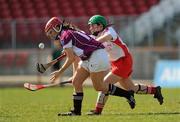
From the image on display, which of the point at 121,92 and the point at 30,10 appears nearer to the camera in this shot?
the point at 121,92

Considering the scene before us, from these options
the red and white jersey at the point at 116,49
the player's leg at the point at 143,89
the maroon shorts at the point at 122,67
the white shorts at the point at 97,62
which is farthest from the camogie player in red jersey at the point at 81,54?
the player's leg at the point at 143,89

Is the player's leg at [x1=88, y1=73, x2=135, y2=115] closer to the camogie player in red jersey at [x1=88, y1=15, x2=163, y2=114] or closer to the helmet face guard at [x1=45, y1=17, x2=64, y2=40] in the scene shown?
the camogie player in red jersey at [x1=88, y1=15, x2=163, y2=114]

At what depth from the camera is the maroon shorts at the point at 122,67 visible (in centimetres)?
1243

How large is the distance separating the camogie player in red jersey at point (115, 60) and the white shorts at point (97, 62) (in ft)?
1.43

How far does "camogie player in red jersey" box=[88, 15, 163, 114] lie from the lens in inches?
465

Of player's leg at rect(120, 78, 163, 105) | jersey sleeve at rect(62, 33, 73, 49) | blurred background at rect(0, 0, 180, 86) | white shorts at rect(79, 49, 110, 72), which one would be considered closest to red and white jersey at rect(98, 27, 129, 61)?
player's leg at rect(120, 78, 163, 105)

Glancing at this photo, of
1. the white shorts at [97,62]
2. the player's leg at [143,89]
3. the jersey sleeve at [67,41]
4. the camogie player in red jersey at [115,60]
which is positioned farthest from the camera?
the player's leg at [143,89]

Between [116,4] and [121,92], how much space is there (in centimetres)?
1999

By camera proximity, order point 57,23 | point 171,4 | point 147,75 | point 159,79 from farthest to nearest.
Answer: point 171,4, point 147,75, point 159,79, point 57,23

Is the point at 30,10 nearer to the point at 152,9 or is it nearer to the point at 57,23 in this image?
the point at 152,9

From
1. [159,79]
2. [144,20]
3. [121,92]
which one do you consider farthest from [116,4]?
[121,92]

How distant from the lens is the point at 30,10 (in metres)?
32.3

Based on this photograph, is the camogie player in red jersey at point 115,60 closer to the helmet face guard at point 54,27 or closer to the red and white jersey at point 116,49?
the red and white jersey at point 116,49

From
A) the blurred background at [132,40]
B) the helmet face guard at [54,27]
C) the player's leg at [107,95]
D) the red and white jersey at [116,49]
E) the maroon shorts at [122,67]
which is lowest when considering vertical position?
the player's leg at [107,95]
